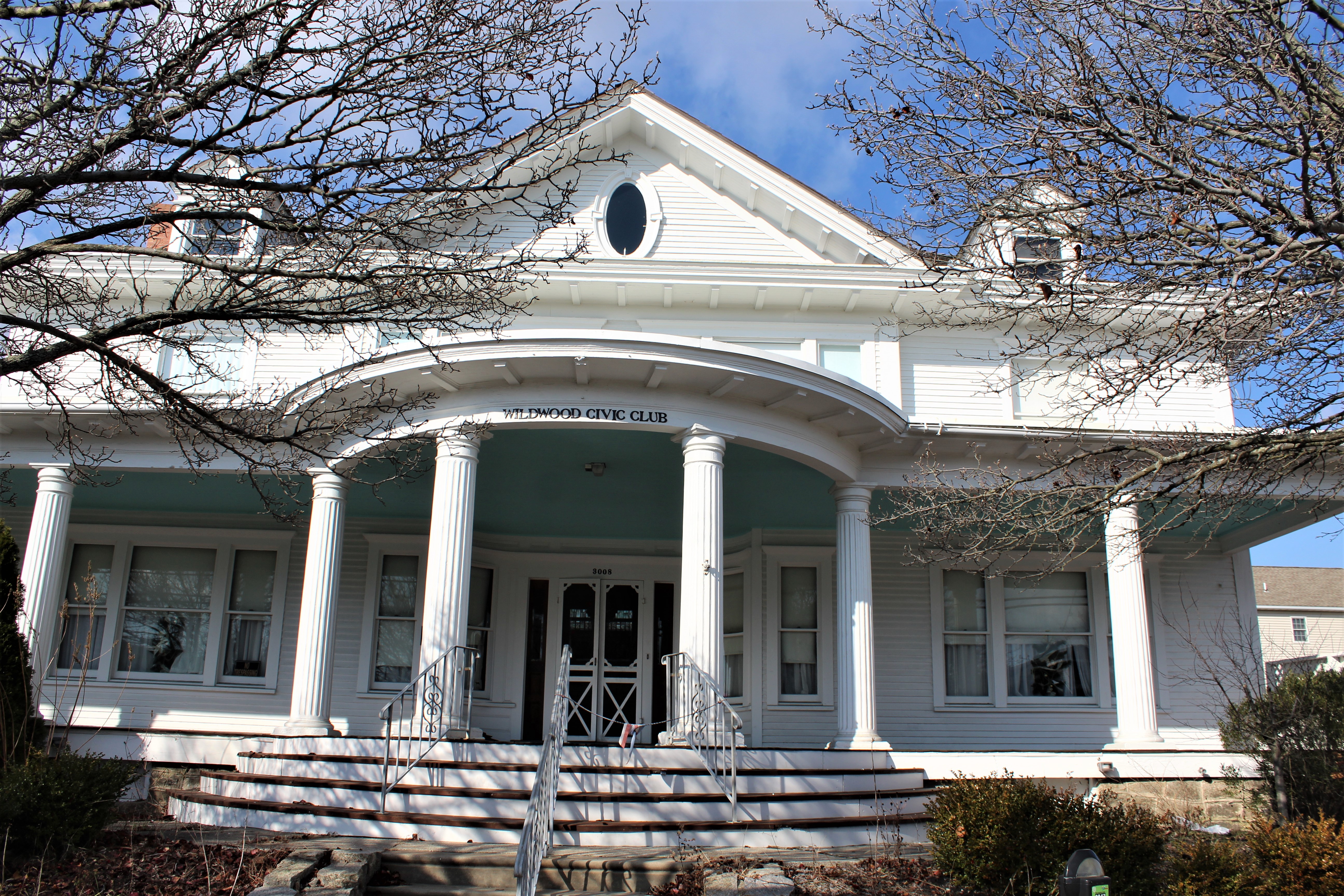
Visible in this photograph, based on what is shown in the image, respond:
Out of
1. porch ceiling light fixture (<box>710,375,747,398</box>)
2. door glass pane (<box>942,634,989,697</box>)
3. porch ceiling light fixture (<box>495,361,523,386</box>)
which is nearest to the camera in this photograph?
porch ceiling light fixture (<box>495,361,523,386</box>)

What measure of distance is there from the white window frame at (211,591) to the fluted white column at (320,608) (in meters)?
3.85

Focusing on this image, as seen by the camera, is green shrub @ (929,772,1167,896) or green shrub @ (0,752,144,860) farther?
green shrub @ (0,752,144,860)

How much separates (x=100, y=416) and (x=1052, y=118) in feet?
39.2

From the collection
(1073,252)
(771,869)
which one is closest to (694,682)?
(771,869)

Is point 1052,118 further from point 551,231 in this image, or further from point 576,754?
point 551,231

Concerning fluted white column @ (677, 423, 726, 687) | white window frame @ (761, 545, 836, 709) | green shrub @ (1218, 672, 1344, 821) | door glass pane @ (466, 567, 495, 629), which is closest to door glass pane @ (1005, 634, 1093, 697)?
white window frame @ (761, 545, 836, 709)

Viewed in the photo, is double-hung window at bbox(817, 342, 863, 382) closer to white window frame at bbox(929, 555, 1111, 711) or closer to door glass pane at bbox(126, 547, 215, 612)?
white window frame at bbox(929, 555, 1111, 711)

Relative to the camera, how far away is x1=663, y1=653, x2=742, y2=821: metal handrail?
28.9 feet

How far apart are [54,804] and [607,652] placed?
A: 29.1 feet

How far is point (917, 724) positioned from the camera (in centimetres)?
1478

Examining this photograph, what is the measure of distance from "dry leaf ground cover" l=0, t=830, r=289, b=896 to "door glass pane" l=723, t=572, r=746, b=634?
9279 millimetres

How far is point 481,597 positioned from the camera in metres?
15.3

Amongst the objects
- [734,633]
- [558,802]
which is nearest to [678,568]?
[734,633]

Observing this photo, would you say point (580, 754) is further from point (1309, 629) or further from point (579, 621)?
point (1309, 629)
